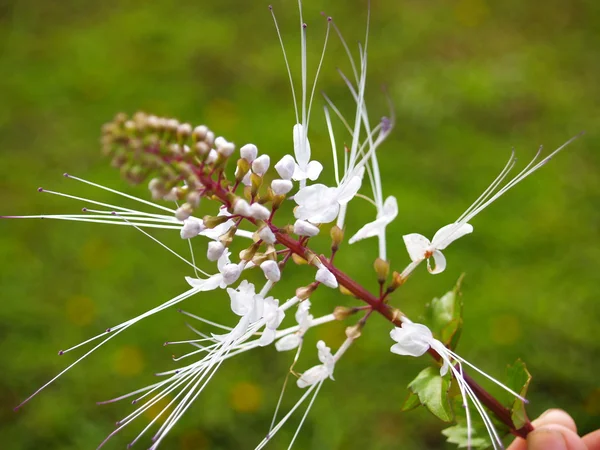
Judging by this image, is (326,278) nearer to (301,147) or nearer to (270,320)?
(270,320)

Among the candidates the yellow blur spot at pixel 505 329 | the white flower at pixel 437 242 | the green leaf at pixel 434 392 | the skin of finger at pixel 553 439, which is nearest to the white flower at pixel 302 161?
the white flower at pixel 437 242

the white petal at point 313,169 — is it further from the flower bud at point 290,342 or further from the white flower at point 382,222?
the flower bud at point 290,342

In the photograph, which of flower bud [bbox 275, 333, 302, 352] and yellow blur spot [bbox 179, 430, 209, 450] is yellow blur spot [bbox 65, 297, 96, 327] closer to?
yellow blur spot [bbox 179, 430, 209, 450]

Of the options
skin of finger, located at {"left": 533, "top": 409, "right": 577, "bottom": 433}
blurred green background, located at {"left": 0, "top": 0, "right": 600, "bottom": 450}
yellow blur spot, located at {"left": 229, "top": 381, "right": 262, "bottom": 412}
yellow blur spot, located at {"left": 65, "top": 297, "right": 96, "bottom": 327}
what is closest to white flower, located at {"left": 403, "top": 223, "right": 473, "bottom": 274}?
skin of finger, located at {"left": 533, "top": 409, "right": 577, "bottom": 433}

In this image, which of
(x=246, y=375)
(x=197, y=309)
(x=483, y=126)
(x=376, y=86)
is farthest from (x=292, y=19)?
(x=246, y=375)

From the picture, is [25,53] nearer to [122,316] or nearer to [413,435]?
[122,316]

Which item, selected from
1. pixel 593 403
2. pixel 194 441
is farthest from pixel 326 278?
pixel 593 403
